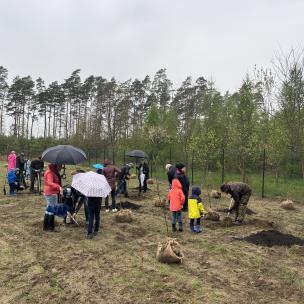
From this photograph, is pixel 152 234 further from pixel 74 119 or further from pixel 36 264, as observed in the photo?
pixel 74 119

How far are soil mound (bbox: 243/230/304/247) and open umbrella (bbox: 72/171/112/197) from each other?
364cm

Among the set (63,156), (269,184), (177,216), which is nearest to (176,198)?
(177,216)

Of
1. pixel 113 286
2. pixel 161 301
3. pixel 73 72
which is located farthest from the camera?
pixel 73 72

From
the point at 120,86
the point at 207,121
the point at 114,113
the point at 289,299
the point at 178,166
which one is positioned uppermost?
the point at 120,86

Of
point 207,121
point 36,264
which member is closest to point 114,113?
point 207,121

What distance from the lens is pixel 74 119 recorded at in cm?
6325

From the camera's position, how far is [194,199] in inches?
380

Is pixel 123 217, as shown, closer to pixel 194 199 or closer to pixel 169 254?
pixel 194 199

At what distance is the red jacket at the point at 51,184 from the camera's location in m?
9.12

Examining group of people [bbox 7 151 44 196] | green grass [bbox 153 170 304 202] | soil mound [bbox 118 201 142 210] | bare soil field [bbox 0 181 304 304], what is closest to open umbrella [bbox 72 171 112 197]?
bare soil field [bbox 0 181 304 304]

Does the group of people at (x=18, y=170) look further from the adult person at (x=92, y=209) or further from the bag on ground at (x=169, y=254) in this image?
the bag on ground at (x=169, y=254)

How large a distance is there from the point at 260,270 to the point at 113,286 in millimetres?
2776

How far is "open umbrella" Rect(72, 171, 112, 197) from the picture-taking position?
870 cm

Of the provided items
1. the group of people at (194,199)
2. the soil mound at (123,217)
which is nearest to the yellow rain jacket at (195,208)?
the group of people at (194,199)
